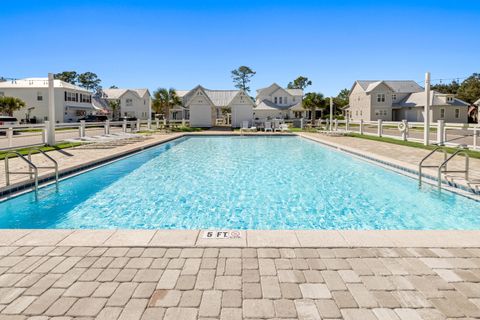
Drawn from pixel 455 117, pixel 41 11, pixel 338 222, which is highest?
pixel 41 11

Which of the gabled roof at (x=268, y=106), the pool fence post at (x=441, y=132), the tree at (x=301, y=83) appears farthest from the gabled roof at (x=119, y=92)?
the pool fence post at (x=441, y=132)

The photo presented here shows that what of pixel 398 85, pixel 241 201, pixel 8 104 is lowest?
pixel 241 201

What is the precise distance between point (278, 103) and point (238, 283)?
Answer: 48.0 meters

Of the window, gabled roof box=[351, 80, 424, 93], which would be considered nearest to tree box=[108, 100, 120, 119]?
gabled roof box=[351, 80, 424, 93]

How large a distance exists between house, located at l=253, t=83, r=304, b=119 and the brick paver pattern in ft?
147

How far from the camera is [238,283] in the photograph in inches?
129

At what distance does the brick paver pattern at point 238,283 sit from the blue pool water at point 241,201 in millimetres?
2714

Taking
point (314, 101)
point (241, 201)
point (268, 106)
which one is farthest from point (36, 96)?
point (241, 201)

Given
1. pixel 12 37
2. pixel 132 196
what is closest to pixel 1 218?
pixel 132 196

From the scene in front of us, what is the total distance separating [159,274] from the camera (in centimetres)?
346

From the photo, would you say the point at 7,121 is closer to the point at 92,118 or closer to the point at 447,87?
the point at 92,118

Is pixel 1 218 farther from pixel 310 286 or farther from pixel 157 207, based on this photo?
pixel 310 286

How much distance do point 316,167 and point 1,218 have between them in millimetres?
9863

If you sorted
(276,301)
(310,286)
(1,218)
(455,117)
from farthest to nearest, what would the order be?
1. (455,117)
2. (1,218)
3. (310,286)
4. (276,301)
